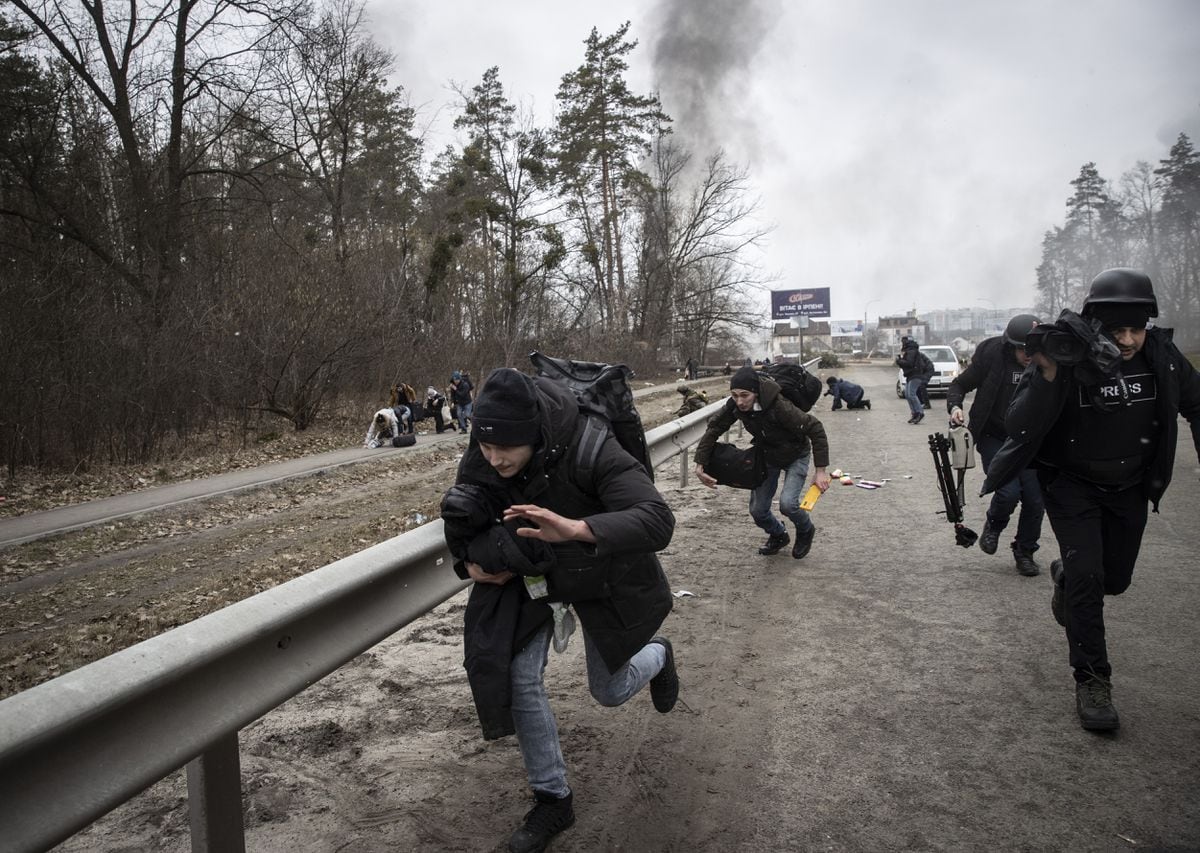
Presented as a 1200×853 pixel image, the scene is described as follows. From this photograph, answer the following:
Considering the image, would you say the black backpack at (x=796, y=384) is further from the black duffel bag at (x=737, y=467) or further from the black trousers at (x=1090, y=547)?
the black trousers at (x=1090, y=547)

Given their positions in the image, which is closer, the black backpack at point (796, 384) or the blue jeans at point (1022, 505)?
the blue jeans at point (1022, 505)

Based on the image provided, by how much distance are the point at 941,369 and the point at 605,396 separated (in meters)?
29.8

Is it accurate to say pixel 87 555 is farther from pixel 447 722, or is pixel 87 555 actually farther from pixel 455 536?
pixel 455 536

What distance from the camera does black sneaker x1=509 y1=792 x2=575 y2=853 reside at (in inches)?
114

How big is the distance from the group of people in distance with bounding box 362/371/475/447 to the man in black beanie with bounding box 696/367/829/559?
39.0 ft

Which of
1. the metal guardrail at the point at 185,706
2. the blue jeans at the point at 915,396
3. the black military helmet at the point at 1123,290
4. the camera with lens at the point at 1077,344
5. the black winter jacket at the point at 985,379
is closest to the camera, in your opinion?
the metal guardrail at the point at 185,706

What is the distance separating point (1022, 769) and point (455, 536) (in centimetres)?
231

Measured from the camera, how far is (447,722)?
396 centimetres

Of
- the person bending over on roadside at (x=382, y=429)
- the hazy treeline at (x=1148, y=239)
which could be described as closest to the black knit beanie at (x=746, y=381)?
the person bending over on roadside at (x=382, y=429)

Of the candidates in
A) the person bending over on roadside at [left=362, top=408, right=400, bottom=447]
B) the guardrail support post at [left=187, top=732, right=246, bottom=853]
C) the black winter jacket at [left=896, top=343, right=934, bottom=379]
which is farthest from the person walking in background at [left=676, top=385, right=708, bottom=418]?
the guardrail support post at [left=187, top=732, right=246, bottom=853]

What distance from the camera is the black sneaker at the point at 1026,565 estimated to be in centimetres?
622

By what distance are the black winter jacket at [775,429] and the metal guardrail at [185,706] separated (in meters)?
4.20

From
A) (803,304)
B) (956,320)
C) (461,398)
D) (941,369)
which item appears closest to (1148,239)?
(803,304)

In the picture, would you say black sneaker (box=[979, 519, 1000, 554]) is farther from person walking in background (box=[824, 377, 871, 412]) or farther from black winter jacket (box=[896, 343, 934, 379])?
black winter jacket (box=[896, 343, 934, 379])
